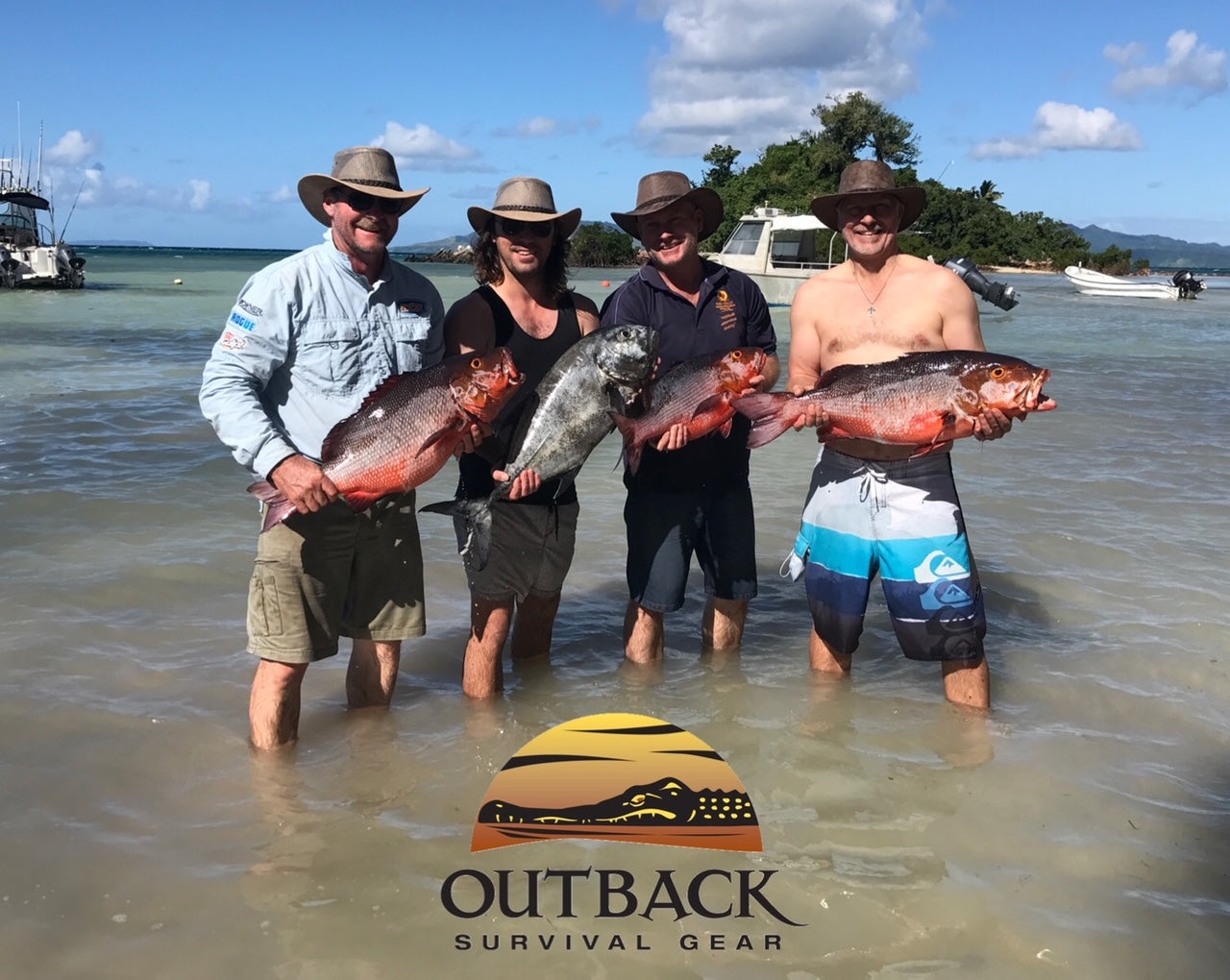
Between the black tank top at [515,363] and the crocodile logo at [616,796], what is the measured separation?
1.21 metres

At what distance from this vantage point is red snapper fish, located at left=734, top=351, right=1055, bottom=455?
4.18 metres

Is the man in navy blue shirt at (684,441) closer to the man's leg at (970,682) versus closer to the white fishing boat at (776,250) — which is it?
the man's leg at (970,682)

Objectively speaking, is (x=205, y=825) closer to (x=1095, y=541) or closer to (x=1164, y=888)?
(x=1164, y=888)

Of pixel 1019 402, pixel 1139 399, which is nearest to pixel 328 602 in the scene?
pixel 1019 402

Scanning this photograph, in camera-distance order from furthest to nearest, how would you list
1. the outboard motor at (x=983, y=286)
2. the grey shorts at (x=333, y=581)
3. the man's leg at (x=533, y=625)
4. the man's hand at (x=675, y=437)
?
the outboard motor at (x=983, y=286), the man's leg at (x=533, y=625), the man's hand at (x=675, y=437), the grey shorts at (x=333, y=581)

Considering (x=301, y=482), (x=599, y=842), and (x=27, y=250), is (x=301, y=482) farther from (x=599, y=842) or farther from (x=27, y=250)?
(x=27, y=250)

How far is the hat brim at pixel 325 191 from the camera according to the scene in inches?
A: 155

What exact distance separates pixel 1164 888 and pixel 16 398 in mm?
14296

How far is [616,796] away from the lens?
3887 millimetres

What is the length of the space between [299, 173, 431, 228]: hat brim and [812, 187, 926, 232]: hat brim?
6.08ft

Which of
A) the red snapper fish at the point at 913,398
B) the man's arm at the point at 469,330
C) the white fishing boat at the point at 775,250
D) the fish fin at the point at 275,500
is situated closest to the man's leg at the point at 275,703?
the fish fin at the point at 275,500

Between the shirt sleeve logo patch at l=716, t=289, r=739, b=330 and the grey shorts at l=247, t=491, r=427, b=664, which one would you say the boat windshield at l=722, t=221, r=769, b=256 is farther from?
the grey shorts at l=247, t=491, r=427, b=664

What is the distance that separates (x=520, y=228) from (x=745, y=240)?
38.9m

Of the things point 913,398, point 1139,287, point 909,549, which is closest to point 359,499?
point 913,398
